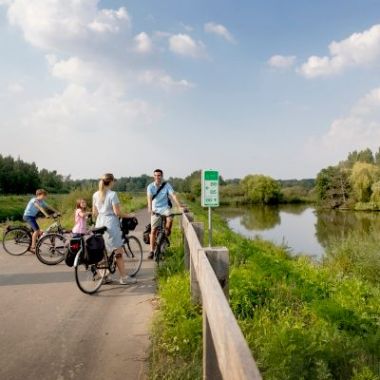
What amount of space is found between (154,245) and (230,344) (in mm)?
6212

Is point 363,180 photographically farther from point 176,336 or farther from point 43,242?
point 176,336

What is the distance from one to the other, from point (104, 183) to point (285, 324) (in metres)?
3.44

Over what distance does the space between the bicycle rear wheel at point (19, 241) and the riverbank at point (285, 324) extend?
423 cm

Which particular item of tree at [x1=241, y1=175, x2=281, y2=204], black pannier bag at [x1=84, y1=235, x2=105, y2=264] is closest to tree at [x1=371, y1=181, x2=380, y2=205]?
tree at [x1=241, y1=175, x2=281, y2=204]

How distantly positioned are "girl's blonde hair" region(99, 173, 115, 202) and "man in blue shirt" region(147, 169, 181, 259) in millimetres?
1781

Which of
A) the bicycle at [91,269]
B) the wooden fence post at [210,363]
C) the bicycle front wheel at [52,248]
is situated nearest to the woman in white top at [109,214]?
the bicycle at [91,269]

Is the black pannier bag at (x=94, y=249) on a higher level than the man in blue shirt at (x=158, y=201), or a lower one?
lower

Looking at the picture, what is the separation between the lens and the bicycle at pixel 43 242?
821 centimetres

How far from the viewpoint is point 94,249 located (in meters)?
5.87

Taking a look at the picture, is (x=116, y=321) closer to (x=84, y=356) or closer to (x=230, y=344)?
(x=84, y=356)

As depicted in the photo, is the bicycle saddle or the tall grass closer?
the tall grass

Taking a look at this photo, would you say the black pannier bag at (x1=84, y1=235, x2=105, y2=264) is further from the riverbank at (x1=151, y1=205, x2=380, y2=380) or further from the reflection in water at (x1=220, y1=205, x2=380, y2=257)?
the reflection in water at (x1=220, y1=205, x2=380, y2=257)

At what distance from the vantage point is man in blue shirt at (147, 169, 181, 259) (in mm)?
7832

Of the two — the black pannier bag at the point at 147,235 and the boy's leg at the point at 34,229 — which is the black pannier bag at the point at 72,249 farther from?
the boy's leg at the point at 34,229
